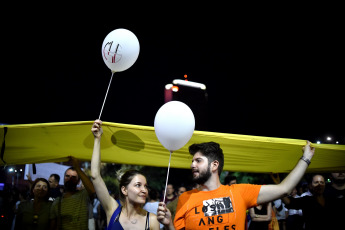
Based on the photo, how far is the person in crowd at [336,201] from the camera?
388 cm

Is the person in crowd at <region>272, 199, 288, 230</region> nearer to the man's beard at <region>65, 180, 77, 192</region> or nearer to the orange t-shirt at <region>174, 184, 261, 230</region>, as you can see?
the orange t-shirt at <region>174, 184, 261, 230</region>

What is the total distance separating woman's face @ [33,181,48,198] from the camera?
15.7ft

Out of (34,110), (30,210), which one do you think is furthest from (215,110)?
(30,210)

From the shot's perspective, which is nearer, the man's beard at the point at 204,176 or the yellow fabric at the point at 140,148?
the man's beard at the point at 204,176

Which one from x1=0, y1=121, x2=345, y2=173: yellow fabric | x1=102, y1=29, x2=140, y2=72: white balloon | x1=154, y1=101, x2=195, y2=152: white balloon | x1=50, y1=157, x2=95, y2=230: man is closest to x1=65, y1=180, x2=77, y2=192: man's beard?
x1=50, y1=157, x2=95, y2=230: man

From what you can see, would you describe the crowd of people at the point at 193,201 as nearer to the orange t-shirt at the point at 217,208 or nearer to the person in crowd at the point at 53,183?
the orange t-shirt at the point at 217,208

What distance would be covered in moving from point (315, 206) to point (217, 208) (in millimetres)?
2371

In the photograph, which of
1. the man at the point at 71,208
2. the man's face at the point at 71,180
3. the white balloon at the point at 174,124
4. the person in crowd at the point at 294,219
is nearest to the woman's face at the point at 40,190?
the man at the point at 71,208

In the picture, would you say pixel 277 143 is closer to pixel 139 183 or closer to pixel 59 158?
pixel 139 183

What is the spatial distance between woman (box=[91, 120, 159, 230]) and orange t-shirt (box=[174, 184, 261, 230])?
498 millimetres

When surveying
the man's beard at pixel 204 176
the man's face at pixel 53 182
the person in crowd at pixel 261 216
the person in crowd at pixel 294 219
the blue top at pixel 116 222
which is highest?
the man's beard at pixel 204 176

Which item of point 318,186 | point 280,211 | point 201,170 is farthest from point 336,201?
point 280,211

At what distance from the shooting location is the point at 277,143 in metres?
3.87

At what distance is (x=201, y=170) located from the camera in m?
2.80
